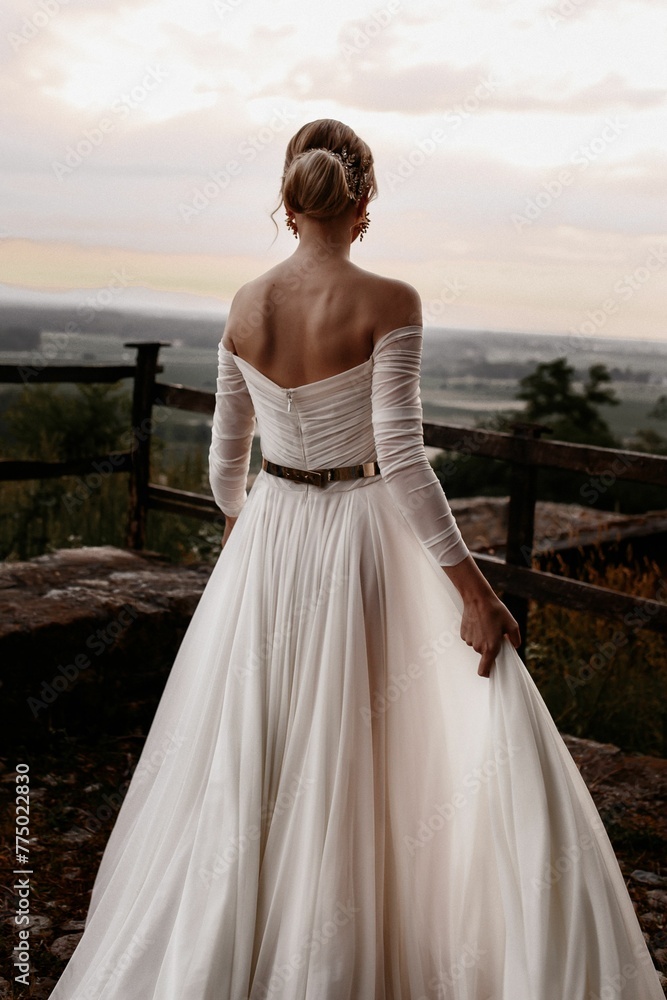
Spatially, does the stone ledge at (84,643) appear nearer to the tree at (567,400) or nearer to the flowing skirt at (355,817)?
the flowing skirt at (355,817)

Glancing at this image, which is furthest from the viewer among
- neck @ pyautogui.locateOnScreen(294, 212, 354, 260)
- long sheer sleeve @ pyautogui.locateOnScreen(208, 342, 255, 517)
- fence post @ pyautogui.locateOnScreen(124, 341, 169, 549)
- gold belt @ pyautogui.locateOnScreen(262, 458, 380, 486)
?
fence post @ pyautogui.locateOnScreen(124, 341, 169, 549)

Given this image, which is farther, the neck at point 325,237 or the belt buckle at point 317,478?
the belt buckle at point 317,478

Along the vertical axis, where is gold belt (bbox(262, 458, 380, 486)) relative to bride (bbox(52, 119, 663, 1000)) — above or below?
above

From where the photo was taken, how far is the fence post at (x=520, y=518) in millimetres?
3879

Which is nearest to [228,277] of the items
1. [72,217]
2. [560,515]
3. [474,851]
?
[72,217]

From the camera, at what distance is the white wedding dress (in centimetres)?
178

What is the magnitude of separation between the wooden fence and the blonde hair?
196cm

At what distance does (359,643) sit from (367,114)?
498 cm

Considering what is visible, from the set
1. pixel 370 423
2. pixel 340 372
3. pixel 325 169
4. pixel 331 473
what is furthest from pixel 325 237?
pixel 331 473

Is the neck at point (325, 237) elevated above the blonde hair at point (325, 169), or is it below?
below

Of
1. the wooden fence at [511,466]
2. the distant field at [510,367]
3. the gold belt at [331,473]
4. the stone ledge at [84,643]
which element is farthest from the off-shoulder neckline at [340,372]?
the distant field at [510,367]

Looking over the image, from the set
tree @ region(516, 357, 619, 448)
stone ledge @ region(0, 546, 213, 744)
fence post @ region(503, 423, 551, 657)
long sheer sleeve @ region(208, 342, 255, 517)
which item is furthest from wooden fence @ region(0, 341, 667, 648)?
tree @ region(516, 357, 619, 448)

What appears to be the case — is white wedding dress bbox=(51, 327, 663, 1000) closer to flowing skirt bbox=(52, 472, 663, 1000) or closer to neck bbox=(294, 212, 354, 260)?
flowing skirt bbox=(52, 472, 663, 1000)

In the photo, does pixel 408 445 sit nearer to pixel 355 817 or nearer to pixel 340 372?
pixel 340 372
